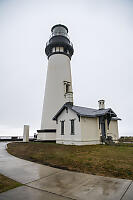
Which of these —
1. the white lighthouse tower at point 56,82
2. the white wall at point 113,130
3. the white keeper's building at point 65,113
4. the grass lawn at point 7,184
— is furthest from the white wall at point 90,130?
the grass lawn at point 7,184

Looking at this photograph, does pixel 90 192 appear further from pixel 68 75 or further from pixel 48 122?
pixel 68 75

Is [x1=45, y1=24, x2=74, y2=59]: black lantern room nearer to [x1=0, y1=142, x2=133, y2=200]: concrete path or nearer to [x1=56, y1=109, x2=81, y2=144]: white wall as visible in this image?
[x1=56, y1=109, x2=81, y2=144]: white wall

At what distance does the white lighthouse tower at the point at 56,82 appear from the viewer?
21.9m

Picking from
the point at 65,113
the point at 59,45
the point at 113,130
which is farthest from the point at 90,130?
the point at 59,45

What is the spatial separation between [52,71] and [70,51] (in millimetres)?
6252

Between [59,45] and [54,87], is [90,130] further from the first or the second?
[59,45]

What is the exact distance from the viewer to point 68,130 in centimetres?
1869

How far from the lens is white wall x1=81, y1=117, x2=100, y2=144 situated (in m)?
17.3

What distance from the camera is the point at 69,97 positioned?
828 inches

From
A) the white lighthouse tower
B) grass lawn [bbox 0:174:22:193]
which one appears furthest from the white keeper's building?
grass lawn [bbox 0:174:22:193]

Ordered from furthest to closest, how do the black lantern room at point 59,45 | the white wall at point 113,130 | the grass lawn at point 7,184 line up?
the black lantern room at point 59,45
the white wall at point 113,130
the grass lawn at point 7,184

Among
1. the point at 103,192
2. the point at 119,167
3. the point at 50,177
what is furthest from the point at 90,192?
the point at 119,167

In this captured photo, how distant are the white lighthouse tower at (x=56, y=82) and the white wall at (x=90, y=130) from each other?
4488 millimetres

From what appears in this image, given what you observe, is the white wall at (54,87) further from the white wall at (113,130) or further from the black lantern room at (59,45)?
the white wall at (113,130)
